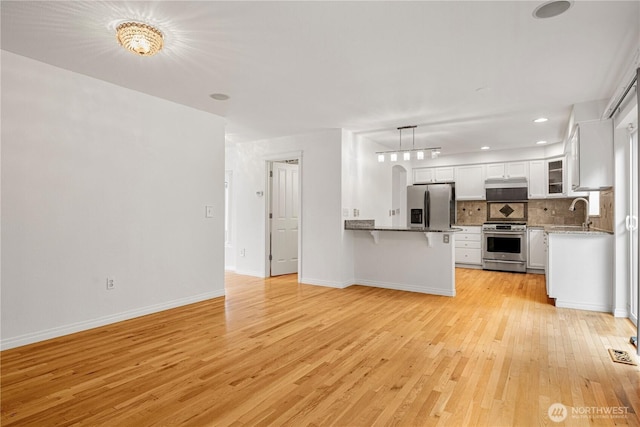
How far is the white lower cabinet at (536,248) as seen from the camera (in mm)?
6422

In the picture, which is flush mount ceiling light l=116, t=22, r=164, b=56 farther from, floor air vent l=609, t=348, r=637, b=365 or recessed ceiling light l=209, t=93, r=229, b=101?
floor air vent l=609, t=348, r=637, b=365

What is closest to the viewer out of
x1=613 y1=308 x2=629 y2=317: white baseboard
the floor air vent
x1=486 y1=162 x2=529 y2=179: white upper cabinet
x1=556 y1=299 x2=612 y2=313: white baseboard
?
the floor air vent

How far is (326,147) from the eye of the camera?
5.34m

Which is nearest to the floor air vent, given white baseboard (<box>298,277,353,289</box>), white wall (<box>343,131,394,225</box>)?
white baseboard (<box>298,277,353,289</box>)

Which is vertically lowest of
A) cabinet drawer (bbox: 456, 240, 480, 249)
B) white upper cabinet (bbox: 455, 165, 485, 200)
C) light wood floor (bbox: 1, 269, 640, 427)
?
light wood floor (bbox: 1, 269, 640, 427)

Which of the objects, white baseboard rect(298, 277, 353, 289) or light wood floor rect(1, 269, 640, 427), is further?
white baseboard rect(298, 277, 353, 289)

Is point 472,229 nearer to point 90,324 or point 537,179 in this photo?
point 537,179

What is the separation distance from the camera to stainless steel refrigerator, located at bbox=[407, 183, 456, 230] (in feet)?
24.1

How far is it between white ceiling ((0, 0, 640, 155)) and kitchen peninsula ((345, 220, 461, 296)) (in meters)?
1.71

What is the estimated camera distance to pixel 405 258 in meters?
5.12

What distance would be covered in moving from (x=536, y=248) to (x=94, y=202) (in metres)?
7.06

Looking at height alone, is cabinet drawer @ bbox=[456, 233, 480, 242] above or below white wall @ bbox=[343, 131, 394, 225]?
below

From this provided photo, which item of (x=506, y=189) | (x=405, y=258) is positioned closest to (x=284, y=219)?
(x=405, y=258)

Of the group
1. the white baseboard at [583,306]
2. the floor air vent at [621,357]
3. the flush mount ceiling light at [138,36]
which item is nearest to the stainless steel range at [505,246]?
the white baseboard at [583,306]
